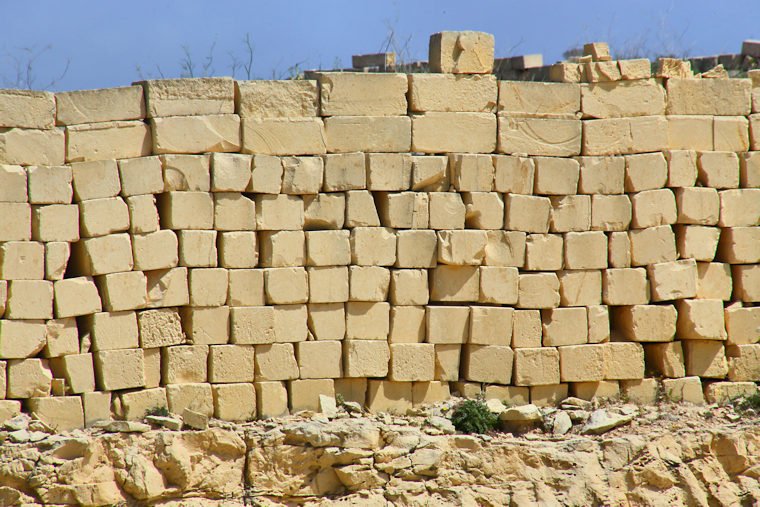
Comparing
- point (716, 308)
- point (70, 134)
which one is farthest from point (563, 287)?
point (70, 134)

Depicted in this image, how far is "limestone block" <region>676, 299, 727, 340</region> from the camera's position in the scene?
37.8 ft

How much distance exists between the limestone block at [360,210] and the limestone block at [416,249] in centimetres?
32

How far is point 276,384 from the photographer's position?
10.8 m

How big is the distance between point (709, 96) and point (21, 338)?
291 inches

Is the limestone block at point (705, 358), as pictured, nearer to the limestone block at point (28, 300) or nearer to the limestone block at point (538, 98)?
the limestone block at point (538, 98)

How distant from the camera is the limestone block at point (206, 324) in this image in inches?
420

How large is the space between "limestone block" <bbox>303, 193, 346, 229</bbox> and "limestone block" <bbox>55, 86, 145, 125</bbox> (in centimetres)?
195

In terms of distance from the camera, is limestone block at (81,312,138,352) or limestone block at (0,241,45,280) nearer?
limestone block at (0,241,45,280)

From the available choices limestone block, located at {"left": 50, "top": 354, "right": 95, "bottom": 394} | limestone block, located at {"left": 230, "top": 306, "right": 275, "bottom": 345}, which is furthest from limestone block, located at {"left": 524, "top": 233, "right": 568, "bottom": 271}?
limestone block, located at {"left": 50, "top": 354, "right": 95, "bottom": 394}

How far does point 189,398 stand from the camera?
10.6m

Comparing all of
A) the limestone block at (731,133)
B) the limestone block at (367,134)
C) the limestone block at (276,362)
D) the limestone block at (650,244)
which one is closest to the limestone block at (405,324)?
the limestone block at (276,362)

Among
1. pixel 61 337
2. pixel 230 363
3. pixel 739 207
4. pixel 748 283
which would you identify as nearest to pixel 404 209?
pixel 230 363

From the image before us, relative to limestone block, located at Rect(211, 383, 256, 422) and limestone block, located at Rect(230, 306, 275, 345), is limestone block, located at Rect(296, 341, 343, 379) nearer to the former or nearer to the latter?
limestone block, located at Rect(230, 306, 275, 345)

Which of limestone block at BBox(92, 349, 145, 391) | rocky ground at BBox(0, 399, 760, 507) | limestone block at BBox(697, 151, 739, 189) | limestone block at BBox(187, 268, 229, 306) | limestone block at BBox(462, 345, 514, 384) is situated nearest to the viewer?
rocky ground at BBox(0, 399, 760, 507)
